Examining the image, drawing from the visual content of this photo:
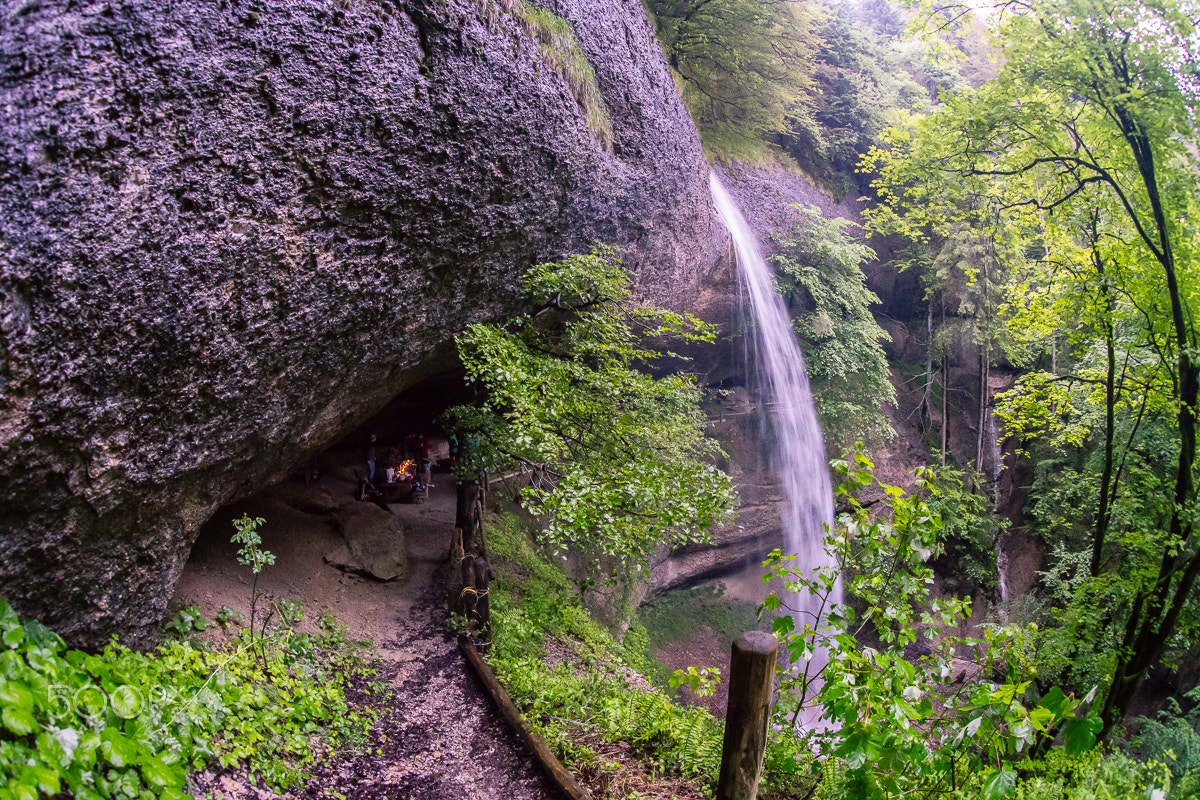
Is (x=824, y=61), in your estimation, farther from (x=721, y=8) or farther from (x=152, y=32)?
(x=152, y=32)

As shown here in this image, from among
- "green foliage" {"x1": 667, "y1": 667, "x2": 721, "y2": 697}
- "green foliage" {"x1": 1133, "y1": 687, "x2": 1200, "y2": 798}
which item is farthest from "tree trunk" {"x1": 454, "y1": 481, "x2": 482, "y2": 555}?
"green foliage" {"x1": 1133, "y1": 687, "x2": 1200, "y2": 798}

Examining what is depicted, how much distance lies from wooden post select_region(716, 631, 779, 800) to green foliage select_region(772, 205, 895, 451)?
36.1 ft

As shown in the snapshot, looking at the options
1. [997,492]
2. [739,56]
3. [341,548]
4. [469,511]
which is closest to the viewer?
[469,511]

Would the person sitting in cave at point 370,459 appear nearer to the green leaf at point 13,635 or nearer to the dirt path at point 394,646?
the dirt path at point 394,646

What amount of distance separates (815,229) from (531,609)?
1059cm

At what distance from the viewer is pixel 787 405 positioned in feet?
44.7

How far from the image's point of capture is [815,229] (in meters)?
13.4

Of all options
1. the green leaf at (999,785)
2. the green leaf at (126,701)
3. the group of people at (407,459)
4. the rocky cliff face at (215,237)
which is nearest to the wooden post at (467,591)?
the rocky cliff face at (215,237)

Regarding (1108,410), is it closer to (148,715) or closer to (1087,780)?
A: (1087,780)

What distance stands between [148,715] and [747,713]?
3021 millimetres

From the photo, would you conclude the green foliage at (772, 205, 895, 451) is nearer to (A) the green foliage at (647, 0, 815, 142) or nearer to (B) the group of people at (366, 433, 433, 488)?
(A) the green foliage at (647, 0, 815, 142)

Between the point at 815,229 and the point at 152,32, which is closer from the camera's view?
the point at 152,32

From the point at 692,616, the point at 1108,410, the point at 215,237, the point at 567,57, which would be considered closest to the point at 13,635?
the point at 215,237

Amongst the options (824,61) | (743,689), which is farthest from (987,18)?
→ (824,61)
